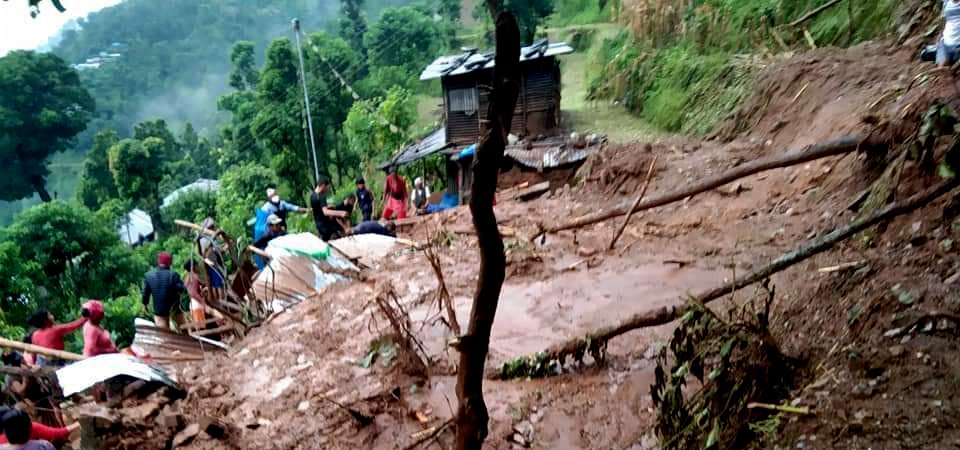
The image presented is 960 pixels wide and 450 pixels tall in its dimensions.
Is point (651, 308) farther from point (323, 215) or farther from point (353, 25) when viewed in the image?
point (353, 25)

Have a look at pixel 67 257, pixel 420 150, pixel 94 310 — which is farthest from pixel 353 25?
pixel 94 310

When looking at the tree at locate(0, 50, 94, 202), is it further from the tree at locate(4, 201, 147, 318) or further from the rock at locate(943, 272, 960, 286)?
the rock at locate(943, 272, 960, 286)

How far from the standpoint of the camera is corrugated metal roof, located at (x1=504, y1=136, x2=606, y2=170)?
12.4 meters

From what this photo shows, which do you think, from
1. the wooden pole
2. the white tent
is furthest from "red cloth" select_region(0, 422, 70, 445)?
the white tent

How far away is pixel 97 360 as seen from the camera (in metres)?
4.74

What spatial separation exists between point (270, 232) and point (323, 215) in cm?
88

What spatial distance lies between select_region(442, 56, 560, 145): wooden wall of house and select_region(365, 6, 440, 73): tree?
1340 cm

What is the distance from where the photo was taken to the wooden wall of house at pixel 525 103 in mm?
16906

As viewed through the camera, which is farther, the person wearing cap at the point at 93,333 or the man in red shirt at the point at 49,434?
the person wearing cap at the point at 93,333

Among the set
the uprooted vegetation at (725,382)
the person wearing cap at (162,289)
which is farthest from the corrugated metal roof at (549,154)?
the uprooted vegetation at (725,382)

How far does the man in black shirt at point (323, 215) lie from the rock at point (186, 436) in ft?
16.5

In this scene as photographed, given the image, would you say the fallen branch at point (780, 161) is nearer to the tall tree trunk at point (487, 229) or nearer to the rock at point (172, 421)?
the tall tree trunk at point (487, 229)

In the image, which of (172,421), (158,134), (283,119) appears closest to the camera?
(172,421)

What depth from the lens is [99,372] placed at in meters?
4.62
